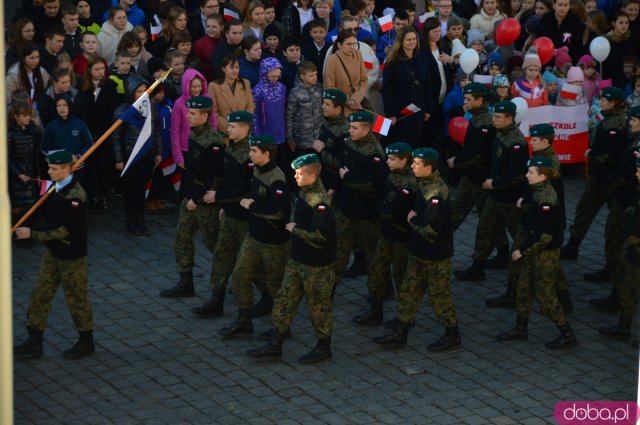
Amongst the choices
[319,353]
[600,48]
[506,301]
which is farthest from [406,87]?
[319,353]

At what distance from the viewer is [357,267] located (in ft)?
41.3

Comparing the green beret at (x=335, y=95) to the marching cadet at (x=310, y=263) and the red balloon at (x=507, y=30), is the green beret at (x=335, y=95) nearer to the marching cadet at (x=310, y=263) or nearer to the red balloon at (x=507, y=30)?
the marching cadet at (x=310, y=263)

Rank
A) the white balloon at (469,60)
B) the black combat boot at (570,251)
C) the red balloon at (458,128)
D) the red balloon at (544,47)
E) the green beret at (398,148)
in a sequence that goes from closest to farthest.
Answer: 1. the green beret at (398,148)
2. the black combat boot at (570,251)
3. the red balloon at (458,128)
4. the white balloon at (469,60)
5. the red balloon at (544,47)

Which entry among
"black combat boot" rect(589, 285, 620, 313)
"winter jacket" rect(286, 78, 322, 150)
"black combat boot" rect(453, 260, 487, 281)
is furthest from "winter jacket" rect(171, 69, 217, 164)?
"black combat boot" rect(589, 285, 620, 313)

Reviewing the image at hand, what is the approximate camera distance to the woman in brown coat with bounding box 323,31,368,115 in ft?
47.1

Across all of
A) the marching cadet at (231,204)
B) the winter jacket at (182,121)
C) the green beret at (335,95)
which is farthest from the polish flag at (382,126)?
the winter jacket at (182,121)

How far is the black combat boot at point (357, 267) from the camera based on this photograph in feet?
41.1

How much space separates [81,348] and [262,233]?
1807 mm

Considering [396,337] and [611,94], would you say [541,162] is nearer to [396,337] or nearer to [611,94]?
[396,337]

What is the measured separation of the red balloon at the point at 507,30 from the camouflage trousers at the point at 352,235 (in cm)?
492

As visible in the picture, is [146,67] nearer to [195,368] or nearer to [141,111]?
[141,111]

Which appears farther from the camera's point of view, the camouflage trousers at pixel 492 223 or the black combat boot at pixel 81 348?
the camouflage trousers at pixel 492 223

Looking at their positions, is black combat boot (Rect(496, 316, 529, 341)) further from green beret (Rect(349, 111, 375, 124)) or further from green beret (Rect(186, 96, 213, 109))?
green beret (Rect(186, 96, 213, 109))

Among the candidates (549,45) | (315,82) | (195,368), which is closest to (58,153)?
(195,368)
